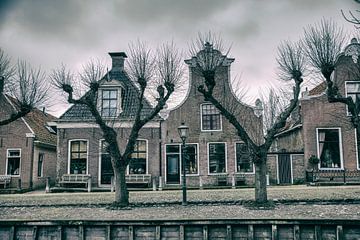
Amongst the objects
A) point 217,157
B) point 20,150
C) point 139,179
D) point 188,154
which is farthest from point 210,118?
point 20,150

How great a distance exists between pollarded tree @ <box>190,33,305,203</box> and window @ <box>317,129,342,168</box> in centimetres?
798

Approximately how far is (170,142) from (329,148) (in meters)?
9.25

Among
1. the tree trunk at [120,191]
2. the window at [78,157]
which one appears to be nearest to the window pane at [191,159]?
the window at [78,157]

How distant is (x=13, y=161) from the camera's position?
77.2ft

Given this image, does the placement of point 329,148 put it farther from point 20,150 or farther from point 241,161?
point 20,150

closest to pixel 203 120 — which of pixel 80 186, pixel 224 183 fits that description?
pixel 224 183

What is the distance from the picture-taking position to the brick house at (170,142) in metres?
22.3

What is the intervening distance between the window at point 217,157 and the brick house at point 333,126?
471cm

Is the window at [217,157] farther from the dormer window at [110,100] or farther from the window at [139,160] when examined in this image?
the dormer window at [110,100]

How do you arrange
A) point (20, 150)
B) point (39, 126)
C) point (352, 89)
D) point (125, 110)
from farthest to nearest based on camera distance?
point (39, 126) < point (20, 150) < point (125, 110) < point (352, 89)

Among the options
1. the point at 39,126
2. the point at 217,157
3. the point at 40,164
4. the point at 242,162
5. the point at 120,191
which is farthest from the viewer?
the point at 39,126

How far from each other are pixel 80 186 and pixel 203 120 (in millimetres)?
8337

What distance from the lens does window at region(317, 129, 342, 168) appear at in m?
21.6

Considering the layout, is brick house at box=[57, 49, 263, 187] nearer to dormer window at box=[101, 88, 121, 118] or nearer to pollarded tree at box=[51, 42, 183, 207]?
dormer window at box=[101, 88, 121, 118]
